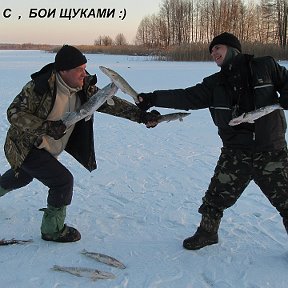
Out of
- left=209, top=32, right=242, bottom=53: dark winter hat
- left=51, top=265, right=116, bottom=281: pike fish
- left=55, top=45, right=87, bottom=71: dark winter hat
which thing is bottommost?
left=51, top=265, right=116, bottom=281: pike fish

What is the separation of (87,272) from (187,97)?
171 centimetres

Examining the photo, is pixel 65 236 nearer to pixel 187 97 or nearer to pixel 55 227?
pixel 55 227

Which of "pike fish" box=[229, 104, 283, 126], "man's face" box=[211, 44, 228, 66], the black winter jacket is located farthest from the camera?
"man's face" box=[211, 44, 228, 66]

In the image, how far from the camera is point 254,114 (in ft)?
11.1

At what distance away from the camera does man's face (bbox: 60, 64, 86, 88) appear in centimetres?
382

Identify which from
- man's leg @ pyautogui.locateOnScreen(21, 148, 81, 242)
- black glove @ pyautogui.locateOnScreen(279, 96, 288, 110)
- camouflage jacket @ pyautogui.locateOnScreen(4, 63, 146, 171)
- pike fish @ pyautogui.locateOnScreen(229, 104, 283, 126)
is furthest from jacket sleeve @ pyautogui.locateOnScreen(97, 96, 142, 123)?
black glove @ pyautogui.locateOnScreen(279, 96, 288, 110)

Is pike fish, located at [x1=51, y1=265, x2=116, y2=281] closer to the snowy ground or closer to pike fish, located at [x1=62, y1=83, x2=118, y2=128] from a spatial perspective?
the snowy ground

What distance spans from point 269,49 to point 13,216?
30633mm

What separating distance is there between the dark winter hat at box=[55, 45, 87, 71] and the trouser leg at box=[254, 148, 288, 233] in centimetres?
173

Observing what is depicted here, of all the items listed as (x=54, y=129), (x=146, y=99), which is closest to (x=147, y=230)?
(x=146, y=99)

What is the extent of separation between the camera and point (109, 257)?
3787 mm

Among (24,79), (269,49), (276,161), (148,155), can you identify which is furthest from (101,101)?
(269,49)

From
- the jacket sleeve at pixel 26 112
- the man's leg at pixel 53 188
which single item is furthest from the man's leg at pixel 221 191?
the jacket sleeve at pixel 26 112

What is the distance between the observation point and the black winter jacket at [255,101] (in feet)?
11.6
